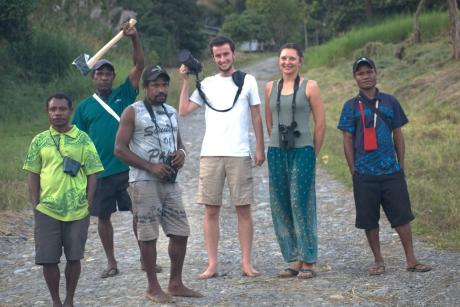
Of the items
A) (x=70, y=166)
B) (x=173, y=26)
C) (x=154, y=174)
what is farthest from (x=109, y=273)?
(x=173, y=26)

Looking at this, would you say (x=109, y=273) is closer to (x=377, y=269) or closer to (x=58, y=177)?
(x=58, y=177)

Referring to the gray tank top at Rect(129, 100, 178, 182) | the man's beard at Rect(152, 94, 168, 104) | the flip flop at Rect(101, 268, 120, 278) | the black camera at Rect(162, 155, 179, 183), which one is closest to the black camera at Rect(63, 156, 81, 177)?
the gray tank top at Rect(129, 100, 178, 182)

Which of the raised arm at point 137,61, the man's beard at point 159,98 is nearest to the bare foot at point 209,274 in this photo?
the man's beard at point 159,98

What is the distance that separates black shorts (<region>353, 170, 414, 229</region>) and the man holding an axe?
79.1 inches

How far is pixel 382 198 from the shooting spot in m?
7.20

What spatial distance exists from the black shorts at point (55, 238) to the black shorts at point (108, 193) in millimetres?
1181

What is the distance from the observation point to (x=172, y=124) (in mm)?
6512

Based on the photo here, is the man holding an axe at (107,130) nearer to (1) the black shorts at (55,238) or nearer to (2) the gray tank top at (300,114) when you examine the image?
(1) the black shorts at (55,238)

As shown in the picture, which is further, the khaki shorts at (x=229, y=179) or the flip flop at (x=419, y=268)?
the khaki shorts at (x=229, y=179)

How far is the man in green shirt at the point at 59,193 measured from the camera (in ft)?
19.9

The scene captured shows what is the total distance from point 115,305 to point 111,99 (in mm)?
1954

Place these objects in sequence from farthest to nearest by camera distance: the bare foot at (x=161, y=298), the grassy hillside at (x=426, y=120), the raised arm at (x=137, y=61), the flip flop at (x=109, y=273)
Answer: the grassy hillside at (x=426, y=120), the flip flop at (x=109, y=273), the raised arm at (x=137, y=61), the bare foot at (x=161, y=298)

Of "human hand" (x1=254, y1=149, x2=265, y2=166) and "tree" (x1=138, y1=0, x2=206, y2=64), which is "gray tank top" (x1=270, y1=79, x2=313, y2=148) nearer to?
"human hand" (x1=254, y1=149, x2=265, y2=166)

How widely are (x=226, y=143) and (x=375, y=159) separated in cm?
125
